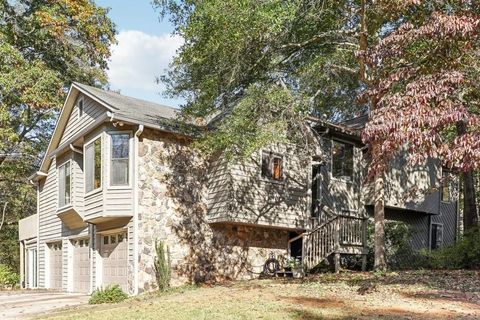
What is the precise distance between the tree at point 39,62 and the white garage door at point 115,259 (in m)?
9.38

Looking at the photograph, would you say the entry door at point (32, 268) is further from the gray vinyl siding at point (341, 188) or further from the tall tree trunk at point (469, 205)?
the tall tree trunk at point (469, 205)

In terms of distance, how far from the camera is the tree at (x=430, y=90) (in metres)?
9.42

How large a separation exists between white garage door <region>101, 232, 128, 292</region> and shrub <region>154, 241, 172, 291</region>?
42.5 inches

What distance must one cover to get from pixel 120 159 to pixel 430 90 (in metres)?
8.95

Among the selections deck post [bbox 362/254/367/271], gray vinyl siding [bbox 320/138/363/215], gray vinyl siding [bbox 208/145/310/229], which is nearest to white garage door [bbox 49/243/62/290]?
gray vinyl siding [bbox 208/145/310/229]

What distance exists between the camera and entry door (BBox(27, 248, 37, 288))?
22406mm

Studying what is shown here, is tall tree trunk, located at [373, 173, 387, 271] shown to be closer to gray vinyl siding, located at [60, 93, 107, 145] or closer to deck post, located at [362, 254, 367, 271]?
deck post, located at [362, 254, 367, 271]

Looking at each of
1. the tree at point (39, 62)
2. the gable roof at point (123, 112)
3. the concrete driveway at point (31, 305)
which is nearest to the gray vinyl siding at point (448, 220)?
the gable roof at point (123, 112)

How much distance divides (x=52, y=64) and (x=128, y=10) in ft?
37.2

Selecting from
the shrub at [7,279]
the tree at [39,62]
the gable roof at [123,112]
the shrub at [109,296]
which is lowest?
the shrub at [7,279]

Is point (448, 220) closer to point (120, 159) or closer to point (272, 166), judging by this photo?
point (272, 166)

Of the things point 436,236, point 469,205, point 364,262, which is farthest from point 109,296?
point 436,236

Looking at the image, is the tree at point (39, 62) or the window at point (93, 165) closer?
the window at point (93, 165)

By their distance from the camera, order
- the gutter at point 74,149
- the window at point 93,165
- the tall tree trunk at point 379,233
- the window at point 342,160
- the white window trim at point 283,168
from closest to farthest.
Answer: the tall tree trunk at point 379,233 < the window at point 93,165 < the white window trim at point 283,168 < the gutter at point 74,149 < the window at point 342,160
